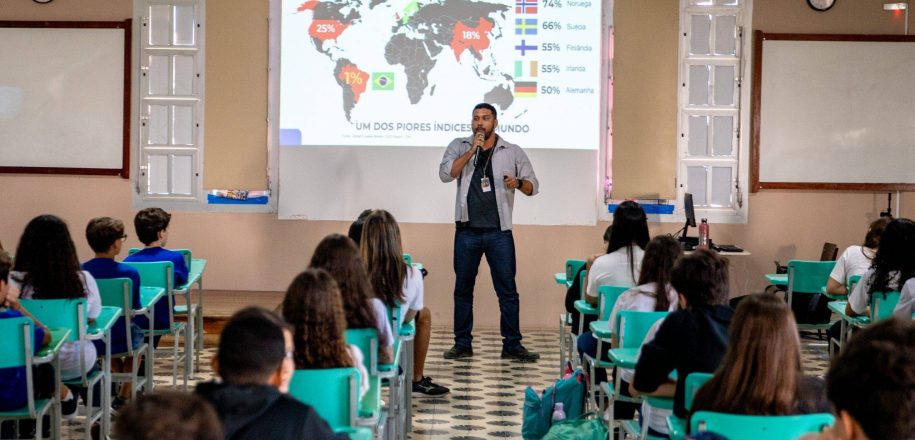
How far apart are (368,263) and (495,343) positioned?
351cm

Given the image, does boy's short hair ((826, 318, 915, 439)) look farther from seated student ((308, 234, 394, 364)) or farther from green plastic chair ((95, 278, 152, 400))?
green plastic chair ((95, 278, 152, 400))

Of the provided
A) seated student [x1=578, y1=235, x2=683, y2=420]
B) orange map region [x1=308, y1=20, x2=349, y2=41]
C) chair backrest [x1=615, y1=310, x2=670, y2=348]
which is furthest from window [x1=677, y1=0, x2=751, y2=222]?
chair backrest [x1=615, y1=310, x2=670, y2=348]

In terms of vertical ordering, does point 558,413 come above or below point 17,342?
below

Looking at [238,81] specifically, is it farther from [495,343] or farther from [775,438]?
[775,438]

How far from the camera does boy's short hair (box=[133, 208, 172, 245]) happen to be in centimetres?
632

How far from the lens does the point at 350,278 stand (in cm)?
402

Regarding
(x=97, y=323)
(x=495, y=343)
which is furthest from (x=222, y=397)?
(x=495, y=343)

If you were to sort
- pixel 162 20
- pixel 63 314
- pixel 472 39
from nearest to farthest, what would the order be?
1. pixel 63 314
2. pixel 472 39
3. pixel 162 20

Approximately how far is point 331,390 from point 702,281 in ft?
4.30

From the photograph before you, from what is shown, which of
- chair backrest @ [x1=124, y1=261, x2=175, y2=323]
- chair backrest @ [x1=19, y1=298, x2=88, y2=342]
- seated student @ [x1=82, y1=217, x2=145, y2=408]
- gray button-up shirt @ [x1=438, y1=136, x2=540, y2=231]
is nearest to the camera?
chair backrest @ [x1=19, y1=298, x2=88, y2=342]

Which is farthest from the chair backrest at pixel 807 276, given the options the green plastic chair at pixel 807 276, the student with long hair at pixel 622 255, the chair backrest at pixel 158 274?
the chair backrest at pixel 158 274

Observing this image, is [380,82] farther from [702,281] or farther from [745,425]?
[745,425]

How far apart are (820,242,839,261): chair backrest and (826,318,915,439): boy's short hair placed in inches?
262

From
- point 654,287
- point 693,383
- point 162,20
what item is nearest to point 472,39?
point 162,20
